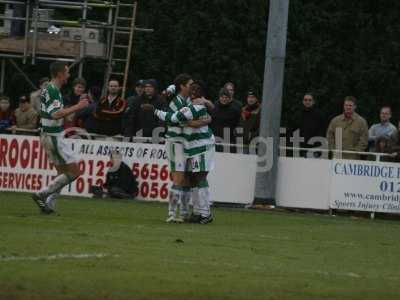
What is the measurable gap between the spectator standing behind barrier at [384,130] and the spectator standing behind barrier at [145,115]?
3792 millimetres

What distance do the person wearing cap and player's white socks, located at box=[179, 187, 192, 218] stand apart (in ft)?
21.7

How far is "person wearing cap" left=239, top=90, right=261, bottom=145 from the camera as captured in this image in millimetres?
26234

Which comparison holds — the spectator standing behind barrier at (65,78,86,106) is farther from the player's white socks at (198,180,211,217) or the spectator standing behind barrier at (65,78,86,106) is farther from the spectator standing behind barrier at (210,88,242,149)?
the player's white socks at (198,180,211,217)

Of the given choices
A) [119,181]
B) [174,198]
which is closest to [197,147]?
[174,198]

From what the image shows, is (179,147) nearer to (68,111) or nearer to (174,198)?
(174,198)

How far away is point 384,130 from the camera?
25562 mm

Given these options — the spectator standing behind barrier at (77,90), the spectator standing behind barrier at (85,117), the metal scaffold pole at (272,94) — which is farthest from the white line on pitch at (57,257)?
the spectator standing behind barrier at (85,117)

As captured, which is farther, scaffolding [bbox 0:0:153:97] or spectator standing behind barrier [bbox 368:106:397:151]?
scaffolding [bbox 0:0:153:97]

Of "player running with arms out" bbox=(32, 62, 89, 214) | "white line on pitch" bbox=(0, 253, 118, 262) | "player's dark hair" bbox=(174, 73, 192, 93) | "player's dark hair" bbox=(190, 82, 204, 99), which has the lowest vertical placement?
"white line on pitch" bbox=(0, 253, 118, 262)

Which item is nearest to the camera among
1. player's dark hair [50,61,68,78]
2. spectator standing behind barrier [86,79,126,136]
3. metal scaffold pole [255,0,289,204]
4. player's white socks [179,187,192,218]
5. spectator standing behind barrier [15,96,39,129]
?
player's dark hair [50,61,68,78]

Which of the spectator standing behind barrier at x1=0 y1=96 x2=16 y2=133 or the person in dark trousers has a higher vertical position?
the spectator standing behind barrier at x1=0 y1=96 x2=16 y2=133

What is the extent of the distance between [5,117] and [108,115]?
2342 millimetres

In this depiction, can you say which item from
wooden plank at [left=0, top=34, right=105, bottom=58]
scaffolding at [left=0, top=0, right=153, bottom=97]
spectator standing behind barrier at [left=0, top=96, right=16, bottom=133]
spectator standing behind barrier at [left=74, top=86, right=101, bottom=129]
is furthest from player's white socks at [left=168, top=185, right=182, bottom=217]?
wooden plank at [left=0, top=34, right=105, bottom=58]

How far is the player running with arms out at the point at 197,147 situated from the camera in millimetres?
18953
